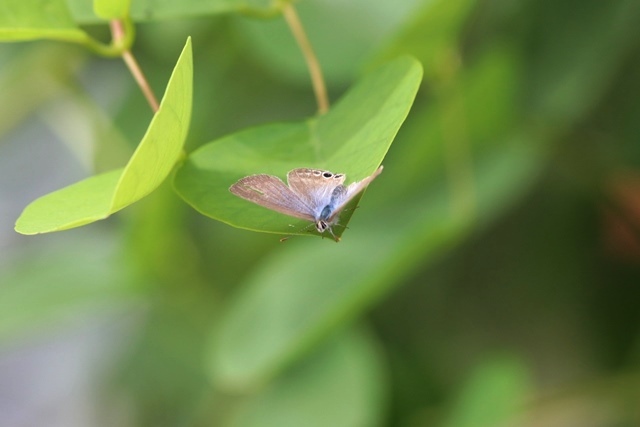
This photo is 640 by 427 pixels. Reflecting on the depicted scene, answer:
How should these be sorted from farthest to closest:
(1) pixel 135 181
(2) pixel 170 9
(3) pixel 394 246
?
1. (3) pixel 394 246
2. (2) pixel 170 9
3. (1) pixel 135 181

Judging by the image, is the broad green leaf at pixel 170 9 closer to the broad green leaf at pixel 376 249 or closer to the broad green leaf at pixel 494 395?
the broad green leaf at pixel 376 249

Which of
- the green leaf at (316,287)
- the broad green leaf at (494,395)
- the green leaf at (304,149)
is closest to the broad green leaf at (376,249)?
the green leaf at (316,287)

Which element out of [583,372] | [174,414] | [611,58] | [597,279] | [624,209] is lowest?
[174,414]

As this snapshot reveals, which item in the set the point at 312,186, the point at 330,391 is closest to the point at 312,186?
the point at 312,186

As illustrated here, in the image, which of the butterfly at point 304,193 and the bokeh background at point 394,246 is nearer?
the butterfly at point 304,193

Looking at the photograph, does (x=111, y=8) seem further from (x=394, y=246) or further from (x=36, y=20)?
(x=394, y=246)

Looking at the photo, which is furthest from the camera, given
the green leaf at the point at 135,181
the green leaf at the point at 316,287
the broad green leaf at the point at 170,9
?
the green leaf at the point at 316,287

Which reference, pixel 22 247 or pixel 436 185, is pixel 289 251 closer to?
pixel 436 185

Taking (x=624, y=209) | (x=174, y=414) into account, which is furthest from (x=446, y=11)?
(x=174, y=414)
